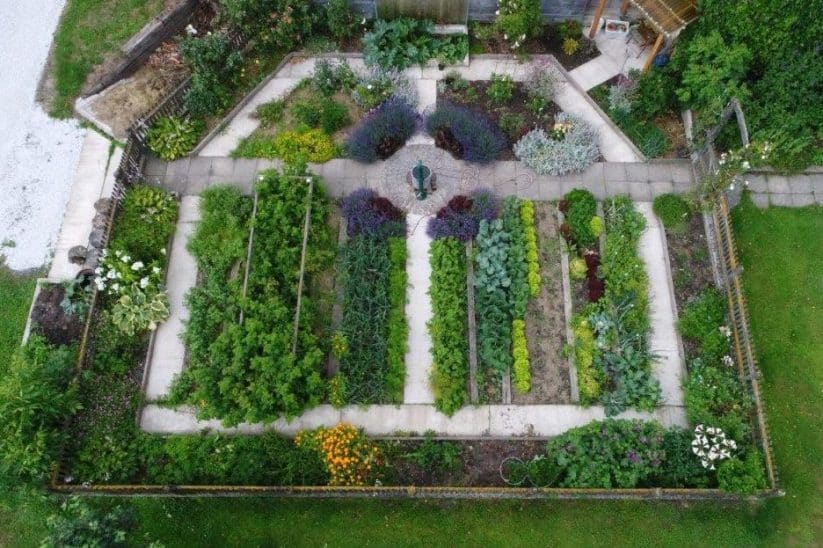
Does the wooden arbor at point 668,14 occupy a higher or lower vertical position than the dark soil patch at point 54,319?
higher

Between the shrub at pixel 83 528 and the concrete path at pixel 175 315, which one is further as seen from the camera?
the concrete path at pixel 175 315

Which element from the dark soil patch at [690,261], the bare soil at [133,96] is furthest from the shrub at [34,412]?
the dark soil patch at [690,261]

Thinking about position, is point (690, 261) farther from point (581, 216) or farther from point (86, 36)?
point (86, 36)

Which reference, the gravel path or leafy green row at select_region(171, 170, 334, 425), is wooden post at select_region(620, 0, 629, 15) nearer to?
leafy green row at select_region(171, 170, 334, 425)

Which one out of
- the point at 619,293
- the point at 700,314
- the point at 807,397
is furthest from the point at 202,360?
the point at 807,397

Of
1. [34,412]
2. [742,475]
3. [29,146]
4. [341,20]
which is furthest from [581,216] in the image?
[29,146]

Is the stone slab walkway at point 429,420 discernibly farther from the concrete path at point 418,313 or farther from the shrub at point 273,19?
the shrub at point 273,19

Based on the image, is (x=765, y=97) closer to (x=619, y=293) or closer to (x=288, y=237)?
(x=619, y=293)

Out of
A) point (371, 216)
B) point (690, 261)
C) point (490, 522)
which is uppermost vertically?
point (371, 216)
